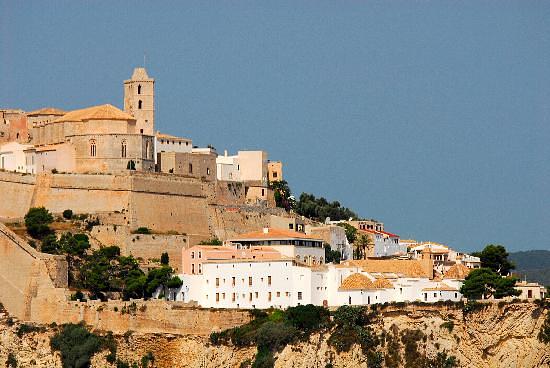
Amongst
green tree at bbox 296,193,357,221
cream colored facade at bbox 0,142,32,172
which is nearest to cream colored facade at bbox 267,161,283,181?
green tree at bbox 296,193,357,221

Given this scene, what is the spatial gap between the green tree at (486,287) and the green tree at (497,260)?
14.6 ft

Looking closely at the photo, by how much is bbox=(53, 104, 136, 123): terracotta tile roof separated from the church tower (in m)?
2.58

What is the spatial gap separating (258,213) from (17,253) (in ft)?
52.9

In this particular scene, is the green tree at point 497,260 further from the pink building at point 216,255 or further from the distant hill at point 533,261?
the distant hill at point 533,261

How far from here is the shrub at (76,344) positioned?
6869 centimetres

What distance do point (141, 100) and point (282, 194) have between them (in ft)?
32.2

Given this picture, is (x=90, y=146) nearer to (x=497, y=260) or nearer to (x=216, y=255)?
(x=216, y=255)

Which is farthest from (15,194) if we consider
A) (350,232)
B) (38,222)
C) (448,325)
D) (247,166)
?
(448,325)

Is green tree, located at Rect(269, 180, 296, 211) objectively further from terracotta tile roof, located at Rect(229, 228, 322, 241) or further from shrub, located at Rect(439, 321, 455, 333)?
shrub, located at Rect(439, 321, 455, 333)

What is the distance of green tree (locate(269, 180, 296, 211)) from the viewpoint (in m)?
89.4

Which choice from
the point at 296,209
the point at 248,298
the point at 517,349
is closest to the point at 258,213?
the point at 296,209

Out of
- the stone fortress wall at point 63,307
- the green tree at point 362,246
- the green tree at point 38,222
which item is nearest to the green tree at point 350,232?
the green tree at point 362,246

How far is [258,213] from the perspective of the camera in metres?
84.2

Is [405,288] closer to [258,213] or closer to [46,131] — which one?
[258,213]
